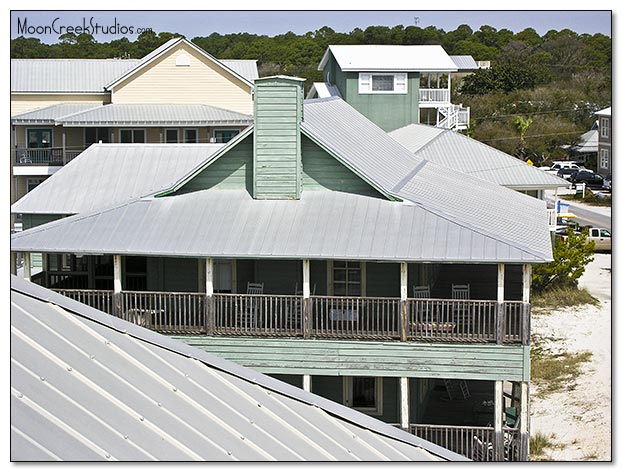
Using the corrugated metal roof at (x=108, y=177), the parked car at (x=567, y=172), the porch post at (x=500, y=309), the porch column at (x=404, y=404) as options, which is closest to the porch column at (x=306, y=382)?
the porch column at (x=404, y=404)

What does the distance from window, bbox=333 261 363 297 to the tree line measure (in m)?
51.0

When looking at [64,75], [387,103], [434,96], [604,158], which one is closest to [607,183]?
[604,158]

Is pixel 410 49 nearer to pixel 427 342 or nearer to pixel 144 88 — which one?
pixel 144 88

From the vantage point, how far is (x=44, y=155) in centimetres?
4806

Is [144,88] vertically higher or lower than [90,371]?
higher

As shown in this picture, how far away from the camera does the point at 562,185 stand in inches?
1481

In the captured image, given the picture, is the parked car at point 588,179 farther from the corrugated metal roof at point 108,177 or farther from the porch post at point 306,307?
the porch post at point 306,307

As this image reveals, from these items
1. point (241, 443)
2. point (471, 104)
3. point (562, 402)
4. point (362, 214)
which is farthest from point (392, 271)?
point (471, 104)

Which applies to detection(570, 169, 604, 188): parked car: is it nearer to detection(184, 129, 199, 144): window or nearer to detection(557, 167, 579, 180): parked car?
detection(557, 167, 579, 180): parked car

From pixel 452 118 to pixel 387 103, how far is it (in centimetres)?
506

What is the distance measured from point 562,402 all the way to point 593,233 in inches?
977

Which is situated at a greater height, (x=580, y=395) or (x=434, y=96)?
(x=434, y=96)

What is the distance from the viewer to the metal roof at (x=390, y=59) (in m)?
50.6

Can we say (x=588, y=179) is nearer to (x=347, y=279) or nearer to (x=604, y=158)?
(x=604, y=158)
